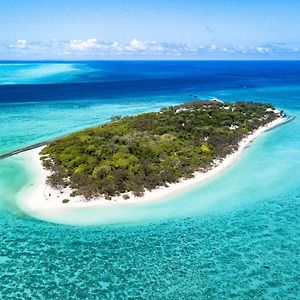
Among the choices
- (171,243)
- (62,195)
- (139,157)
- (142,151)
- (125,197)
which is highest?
(142,151)

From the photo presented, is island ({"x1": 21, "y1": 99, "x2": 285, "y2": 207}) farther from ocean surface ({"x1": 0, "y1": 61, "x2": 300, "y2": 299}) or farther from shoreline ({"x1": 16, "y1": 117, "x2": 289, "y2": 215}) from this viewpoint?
ocean surface ({"x1": 0, "y1": 61, "x2": 300, "y2": 299})

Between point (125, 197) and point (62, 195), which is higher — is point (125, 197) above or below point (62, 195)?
above

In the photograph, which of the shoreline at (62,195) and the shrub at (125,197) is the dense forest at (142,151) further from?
the shoreline at (62,195)

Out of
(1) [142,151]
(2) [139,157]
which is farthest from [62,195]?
(1) [142,151]

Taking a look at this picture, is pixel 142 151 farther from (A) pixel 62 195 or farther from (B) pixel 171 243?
(B) pixel 171 243

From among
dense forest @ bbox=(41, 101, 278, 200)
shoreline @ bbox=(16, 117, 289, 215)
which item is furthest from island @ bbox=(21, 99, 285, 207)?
shoreline @ bbox=(16, 117, 289, 215)

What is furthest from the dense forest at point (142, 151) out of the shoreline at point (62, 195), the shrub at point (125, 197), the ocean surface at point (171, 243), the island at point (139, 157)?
the ocean surface at point (171, 243)

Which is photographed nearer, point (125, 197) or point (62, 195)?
point (125, 197)

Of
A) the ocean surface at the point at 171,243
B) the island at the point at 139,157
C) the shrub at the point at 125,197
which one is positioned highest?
the island at the point at 139,157
